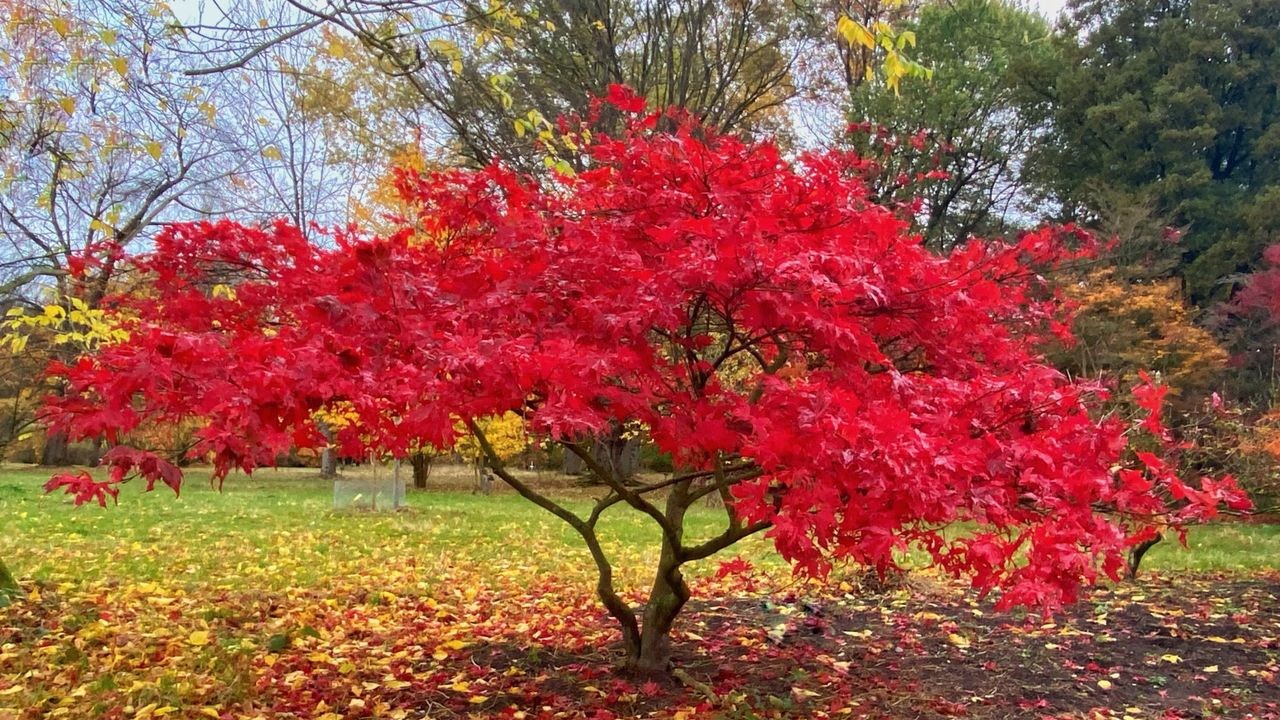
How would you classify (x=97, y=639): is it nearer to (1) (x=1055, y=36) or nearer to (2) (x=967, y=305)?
(2) (x=967, y=305)

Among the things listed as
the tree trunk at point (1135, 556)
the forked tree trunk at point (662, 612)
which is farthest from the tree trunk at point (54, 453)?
the tree trunk at point (1135, 556)

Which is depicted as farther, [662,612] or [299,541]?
[299,541]

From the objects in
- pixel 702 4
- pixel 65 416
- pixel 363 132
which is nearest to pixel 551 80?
pixel 702 4

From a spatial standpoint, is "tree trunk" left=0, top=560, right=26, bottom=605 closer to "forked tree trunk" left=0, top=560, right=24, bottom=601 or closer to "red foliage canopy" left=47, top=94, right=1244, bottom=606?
"forked tree trunk" left=0, top=560, right=24, bottom=601

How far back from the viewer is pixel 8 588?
485 centimetres

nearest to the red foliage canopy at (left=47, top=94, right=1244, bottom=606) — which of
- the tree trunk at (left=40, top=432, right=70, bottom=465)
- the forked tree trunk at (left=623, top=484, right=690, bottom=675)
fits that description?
the forked tree trunk at (left=623, top=484, right=690, bottom=675)

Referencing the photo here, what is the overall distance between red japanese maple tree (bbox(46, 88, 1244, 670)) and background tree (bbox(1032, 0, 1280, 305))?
53.6 ft

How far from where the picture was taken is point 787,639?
4621 mm

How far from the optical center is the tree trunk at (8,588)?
4730 mm

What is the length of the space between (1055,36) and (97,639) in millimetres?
22879

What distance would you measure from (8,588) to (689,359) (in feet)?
15.1

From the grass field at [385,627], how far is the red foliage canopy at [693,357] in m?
1.24

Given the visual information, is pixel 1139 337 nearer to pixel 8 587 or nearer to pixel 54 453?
pixel 8 587

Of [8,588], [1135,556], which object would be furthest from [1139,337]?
[8,588]
